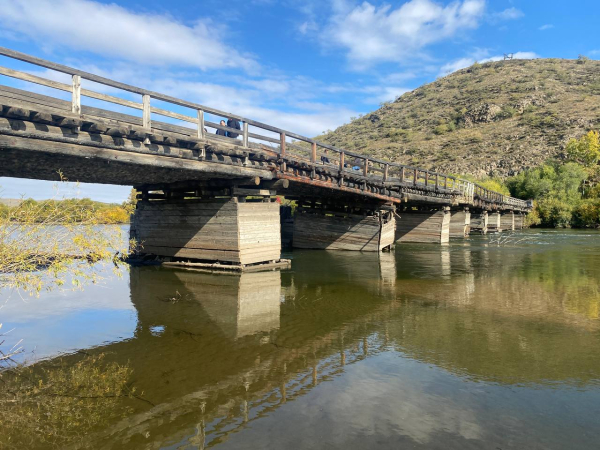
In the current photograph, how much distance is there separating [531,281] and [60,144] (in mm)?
14592

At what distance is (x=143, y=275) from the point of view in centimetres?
1434

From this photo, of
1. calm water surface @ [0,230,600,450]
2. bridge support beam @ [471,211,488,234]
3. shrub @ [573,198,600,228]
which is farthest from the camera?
shrub @ [573,198,600,228]

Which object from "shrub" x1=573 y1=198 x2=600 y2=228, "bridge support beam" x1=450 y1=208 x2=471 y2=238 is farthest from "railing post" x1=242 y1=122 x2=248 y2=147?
"shrub" x1=573 y1=198 x2=600 y2=228

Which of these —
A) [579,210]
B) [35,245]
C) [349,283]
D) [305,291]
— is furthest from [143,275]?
[579,210]

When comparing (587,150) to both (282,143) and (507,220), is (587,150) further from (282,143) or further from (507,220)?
(282,143)

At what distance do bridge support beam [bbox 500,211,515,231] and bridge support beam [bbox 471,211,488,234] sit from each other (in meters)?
8.40

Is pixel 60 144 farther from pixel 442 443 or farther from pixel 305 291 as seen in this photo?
pixel 442 443

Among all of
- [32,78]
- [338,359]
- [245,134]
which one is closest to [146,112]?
[32,78]

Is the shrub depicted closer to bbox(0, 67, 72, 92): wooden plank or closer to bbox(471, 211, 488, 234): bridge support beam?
bbox(471, 211, 488, 234): bridge support beam

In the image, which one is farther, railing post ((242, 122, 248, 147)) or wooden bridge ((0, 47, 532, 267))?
railing post ((242, 122, 248, 147))

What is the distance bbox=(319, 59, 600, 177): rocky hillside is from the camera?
76250 millimetres

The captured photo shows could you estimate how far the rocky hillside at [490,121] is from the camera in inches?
3002

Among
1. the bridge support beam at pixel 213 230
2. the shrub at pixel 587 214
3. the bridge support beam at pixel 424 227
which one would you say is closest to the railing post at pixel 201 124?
the bridge support beam at pixel 213 230

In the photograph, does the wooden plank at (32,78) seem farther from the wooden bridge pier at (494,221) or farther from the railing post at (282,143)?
the wooden bridge pier at (494,221)
